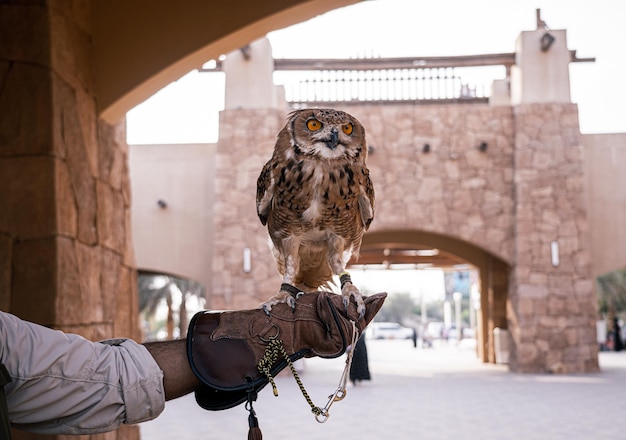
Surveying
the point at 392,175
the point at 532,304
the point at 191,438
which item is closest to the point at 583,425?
the point at 191,438

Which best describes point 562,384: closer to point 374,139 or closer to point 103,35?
point 374,139

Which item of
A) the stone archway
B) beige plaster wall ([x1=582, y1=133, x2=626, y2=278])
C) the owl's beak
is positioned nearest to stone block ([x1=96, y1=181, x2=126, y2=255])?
the owl's beak

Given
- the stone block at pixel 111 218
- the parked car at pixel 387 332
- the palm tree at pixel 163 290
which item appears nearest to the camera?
the stone block at pixel 111 218

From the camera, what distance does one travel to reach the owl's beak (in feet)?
4.95

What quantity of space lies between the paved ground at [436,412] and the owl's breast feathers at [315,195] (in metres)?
4.03

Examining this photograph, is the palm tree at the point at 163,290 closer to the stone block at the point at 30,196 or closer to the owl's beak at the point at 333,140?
the stone block at the point at 30,196

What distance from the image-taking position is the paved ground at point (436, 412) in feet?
18.2

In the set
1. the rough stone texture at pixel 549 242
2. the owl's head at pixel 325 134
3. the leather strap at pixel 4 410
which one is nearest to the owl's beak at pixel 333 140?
the owl's head at pixel 325 134

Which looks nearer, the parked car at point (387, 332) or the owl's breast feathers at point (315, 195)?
the owl's breast feathers at point (315, 195)

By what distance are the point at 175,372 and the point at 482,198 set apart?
379 inches

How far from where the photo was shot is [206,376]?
1257 millimetres

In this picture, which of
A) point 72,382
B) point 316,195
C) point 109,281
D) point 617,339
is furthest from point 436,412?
point 617,339

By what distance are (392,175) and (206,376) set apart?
30.7ft

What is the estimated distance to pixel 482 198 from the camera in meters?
10.5
